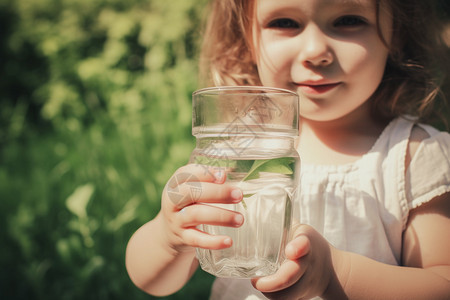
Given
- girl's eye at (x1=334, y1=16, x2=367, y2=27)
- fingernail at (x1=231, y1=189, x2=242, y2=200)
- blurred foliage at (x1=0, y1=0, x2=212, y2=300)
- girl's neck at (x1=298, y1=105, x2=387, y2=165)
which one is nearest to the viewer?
fingernail at (x1=231, y1=189, x2=242, y2=200)

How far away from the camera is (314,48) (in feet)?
3.24

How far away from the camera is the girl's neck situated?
3.87ft

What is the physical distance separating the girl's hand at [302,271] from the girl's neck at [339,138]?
1.14 feet

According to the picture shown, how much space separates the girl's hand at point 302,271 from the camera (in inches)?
31.3

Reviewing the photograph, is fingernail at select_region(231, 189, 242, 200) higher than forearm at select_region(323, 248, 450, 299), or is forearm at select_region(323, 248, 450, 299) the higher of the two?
fingernail at select_region(231, 189, 242, 200)

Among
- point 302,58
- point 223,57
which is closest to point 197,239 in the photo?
point 302,58

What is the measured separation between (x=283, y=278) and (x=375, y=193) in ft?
1.40

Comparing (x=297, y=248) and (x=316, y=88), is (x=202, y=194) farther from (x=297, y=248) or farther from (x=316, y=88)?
(x=316, y=88)

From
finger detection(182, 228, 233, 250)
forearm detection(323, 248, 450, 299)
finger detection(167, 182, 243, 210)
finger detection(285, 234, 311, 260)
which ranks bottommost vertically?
forearm detection(323, 248, 450, 299)

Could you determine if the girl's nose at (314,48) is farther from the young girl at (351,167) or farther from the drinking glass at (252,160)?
the drinking glass at (252,160)

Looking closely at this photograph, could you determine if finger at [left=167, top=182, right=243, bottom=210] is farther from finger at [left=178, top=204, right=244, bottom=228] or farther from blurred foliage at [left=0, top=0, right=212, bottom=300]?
blurred foliage at [left=0, top=0, right=212, bottom=300]

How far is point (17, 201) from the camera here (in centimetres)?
217

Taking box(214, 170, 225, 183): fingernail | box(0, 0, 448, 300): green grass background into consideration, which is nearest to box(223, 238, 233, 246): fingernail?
box(214, 170, 225, 183): fingernail

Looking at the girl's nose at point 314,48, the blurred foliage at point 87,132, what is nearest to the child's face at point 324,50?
the girl's nose at point 314,48
